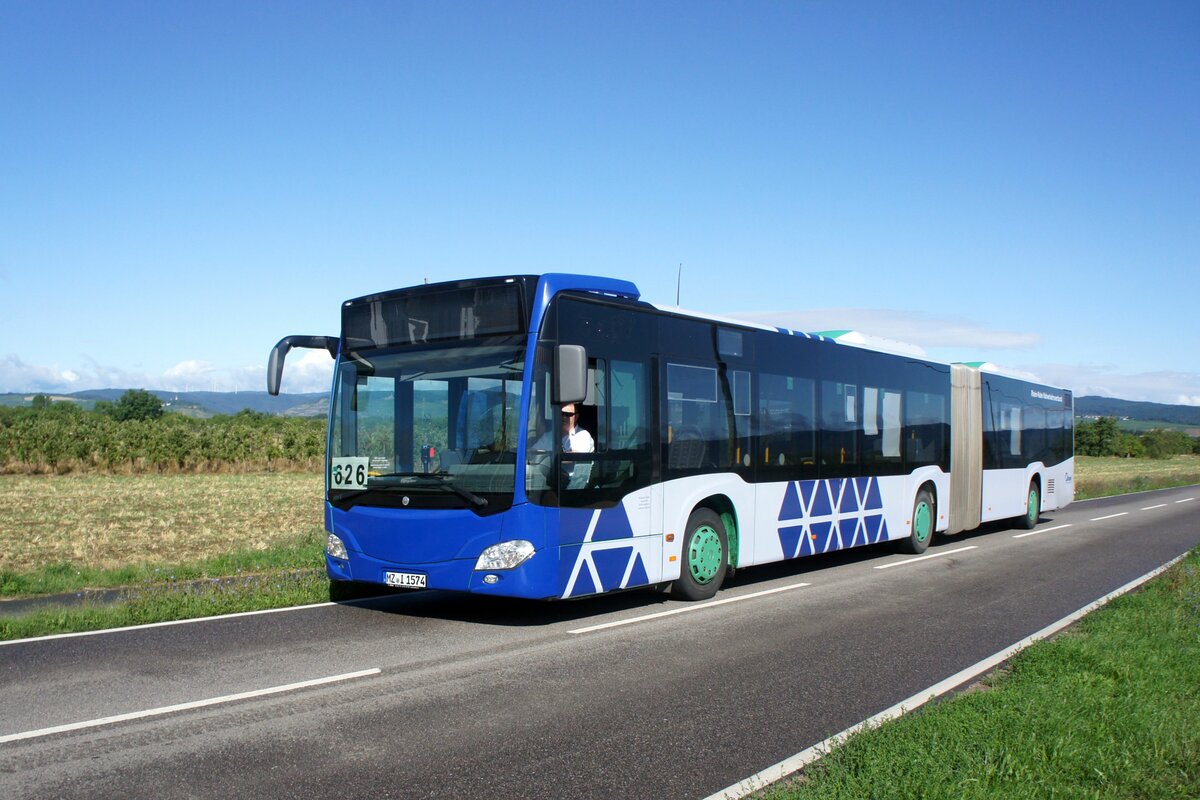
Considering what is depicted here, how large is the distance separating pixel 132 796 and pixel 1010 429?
1952cm

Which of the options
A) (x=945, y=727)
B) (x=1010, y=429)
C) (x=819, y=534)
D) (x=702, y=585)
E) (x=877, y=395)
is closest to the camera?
(x=945, y=727)

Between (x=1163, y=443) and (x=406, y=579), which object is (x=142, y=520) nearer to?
(x=406, y=579)

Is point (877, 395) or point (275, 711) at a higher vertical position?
point (877, 395)

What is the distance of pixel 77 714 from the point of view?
20.9ft

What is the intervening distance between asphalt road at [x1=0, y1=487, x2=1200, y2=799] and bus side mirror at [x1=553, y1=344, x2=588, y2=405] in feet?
7.11

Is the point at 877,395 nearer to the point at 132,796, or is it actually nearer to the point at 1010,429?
the point at 1010,429

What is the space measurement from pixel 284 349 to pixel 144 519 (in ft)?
45.5

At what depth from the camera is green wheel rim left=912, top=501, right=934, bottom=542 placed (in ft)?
55.1

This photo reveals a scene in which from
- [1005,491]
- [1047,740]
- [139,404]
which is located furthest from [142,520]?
[139,404]

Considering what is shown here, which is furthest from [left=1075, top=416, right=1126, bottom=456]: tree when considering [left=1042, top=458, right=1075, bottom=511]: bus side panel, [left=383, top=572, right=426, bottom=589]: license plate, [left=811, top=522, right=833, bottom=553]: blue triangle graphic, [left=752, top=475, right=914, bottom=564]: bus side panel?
[left=383, top=572, right=426, bottom=589]: license plate

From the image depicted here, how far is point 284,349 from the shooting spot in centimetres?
1049

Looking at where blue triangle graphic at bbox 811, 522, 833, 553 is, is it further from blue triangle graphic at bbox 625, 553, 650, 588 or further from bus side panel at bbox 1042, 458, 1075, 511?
bus side panel at bbox 1042, 458, 1075, 511

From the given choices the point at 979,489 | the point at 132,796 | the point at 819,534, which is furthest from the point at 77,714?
the point at 979,489

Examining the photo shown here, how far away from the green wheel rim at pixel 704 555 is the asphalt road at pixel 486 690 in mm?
396
